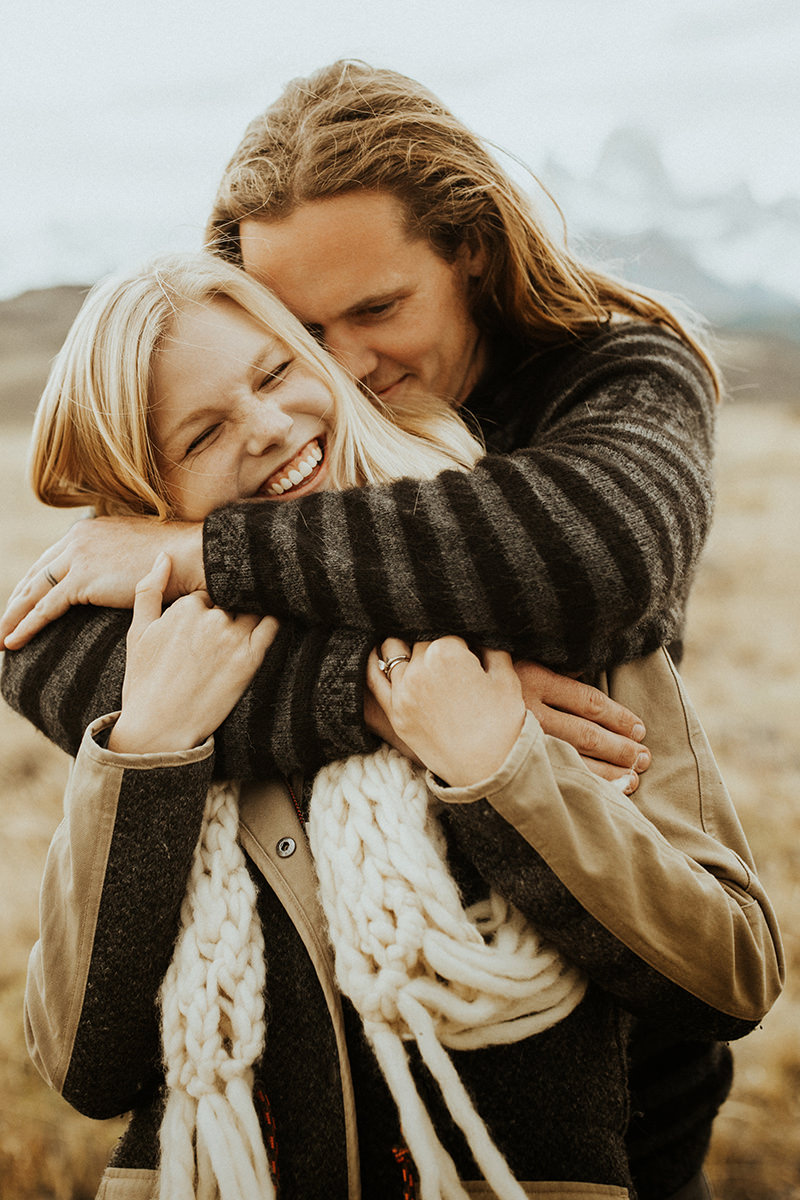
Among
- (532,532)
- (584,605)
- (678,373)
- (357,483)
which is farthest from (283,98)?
(584,605)

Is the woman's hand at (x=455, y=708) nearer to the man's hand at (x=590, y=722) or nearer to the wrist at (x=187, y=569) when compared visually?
the man's hand at (x=590, y=722)

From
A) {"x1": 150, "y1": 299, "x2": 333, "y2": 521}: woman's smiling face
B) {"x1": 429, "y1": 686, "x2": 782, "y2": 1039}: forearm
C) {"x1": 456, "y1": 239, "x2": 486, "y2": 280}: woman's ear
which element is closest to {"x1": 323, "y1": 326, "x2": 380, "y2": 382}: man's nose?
{"x1": 150, "y1": 299, "x2": 333, "y2": 521}: woman's smiling face

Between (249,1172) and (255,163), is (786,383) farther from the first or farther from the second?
(249,1172)

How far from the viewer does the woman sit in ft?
3.48

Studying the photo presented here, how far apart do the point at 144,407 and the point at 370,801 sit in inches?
29.4

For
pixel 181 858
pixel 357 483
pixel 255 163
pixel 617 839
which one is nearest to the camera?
pixel 617 839

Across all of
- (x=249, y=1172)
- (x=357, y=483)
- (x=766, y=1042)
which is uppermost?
(x=357, y=483)

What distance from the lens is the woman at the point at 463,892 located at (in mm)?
1062

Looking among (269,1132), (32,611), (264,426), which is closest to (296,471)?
(264,426)

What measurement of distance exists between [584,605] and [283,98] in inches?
47.9

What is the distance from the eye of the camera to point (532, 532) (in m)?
1.14

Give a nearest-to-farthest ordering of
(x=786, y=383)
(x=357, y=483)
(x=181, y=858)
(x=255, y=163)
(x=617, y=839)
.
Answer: (x=617, y=839), (x=181, y=858), (x=357, y=483), (x=255, y=163), (x=786, y=383)

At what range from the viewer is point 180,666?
122 cm

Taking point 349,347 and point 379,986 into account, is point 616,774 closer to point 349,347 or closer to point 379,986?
point 379,986
